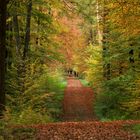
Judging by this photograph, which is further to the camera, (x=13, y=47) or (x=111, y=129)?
(x=13, y=47)

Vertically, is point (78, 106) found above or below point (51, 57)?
below

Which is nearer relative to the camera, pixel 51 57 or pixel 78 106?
pixel 51 57

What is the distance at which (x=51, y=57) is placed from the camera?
2578cm

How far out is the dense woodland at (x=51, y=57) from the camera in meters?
14.5

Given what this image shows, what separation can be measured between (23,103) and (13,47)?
20.1ft

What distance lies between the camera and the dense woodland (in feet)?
47.6

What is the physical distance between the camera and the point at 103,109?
1011 inches

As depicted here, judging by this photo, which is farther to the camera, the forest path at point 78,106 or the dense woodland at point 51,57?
the forest path at point 78,106

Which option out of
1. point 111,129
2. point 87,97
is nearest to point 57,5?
point 111,129

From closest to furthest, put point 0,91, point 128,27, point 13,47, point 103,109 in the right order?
point 0,91
point 128,27
point 13,47
point 103,109

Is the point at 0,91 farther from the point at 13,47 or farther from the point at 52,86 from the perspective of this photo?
the point at 52,86

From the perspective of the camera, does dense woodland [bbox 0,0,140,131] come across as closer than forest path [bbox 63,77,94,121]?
Yes

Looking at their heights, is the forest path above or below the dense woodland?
below

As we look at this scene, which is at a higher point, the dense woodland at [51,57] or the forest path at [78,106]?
the dense woodland at [51,57]
